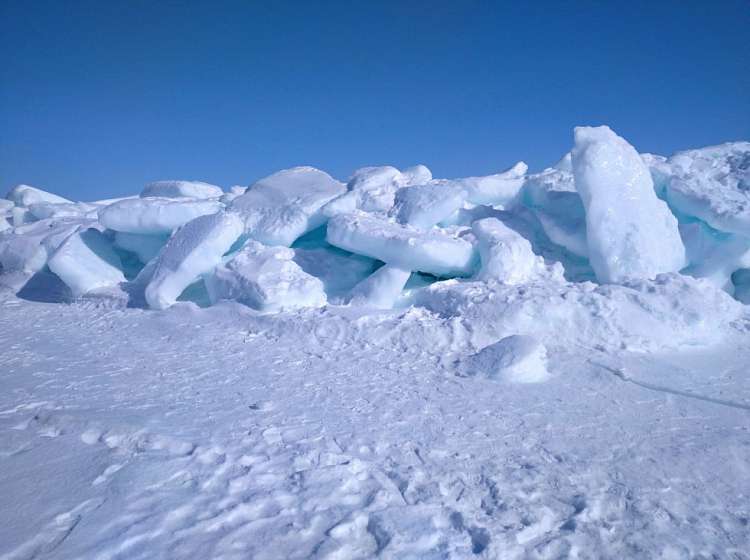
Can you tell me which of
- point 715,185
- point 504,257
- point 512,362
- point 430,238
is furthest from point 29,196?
point 715,185

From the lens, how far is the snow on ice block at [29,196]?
364 inches

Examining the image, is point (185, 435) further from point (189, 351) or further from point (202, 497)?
point (189, 351)

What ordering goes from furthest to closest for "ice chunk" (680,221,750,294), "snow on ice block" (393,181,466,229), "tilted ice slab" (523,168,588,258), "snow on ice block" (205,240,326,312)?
"snow on ice block" (393,181,466,229)
"tilted ice slab" (523,168,588,258)
"ice chunk" (680,221,750,294)
"snow on ice block" (205,240,326,312)

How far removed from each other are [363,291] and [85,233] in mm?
3395

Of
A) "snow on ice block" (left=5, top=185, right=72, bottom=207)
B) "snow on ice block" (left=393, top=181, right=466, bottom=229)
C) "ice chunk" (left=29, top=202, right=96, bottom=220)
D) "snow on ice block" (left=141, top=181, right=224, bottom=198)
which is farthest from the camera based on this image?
"snow on ice block" (left=5, top=185, right=72, bottom=207)

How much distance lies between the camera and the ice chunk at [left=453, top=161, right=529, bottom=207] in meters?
5.13

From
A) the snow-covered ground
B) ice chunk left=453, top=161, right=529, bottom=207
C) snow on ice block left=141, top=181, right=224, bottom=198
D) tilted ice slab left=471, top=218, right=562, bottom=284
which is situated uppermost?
ice chunk left=453, top=161, right=529, bottom=207

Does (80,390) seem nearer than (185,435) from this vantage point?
No

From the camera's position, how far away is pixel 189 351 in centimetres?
322

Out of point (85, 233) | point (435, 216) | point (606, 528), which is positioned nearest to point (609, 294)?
point (435, 216)

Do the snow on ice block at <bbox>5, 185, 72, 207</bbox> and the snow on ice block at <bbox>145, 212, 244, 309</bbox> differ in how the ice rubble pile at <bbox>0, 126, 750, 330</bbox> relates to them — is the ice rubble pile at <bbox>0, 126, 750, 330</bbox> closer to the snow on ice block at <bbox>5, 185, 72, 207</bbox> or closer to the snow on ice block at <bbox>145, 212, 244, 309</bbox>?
the snow on ice block at <bbox>145, 212, 244, 309</bbox>

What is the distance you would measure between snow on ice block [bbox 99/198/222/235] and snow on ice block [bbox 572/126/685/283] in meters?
3.84

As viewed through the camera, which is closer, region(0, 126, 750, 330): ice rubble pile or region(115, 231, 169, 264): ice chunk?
region(0, 126, 750, 330): ice rubble pile

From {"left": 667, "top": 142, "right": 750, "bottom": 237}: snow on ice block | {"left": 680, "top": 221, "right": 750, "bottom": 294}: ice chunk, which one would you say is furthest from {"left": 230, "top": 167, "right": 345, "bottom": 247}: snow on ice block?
{"left": 680, "top": 221, "right": 750, "bottom": 294}: ice chunk
